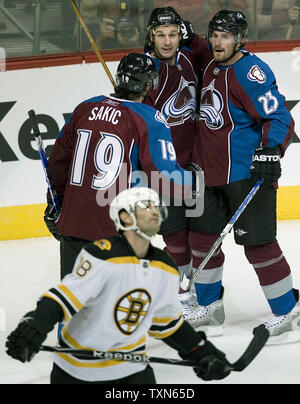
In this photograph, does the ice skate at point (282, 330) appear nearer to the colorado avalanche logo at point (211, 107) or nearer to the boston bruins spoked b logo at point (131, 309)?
the colorado avalanche logo at point (211, 107)

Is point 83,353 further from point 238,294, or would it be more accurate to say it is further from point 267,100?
point 238,294

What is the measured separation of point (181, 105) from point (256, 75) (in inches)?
17.3

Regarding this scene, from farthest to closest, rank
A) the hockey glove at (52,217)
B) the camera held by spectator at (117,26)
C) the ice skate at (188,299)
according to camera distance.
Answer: the camera held by spectator at (117,26)
the ice skate at (188,299)
the hockey glove at (52,217)

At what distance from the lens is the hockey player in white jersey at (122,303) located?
95.9 inches

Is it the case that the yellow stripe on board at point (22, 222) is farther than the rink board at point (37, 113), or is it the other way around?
the yellow stripe on board at point (22, 222)

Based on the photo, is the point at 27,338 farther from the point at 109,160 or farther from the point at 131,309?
the point at 109,160

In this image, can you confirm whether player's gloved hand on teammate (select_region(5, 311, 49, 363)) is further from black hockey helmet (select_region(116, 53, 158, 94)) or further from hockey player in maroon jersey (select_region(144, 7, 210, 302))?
hockey player in maroon jersey (select_region(144, 7, 210, 302))

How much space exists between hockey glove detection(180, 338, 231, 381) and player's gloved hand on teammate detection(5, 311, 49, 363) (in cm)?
48

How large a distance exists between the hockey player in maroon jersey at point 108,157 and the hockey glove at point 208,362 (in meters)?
0.71

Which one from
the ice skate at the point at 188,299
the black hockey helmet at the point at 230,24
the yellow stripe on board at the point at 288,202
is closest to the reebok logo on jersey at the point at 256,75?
the black hockey helmet at the point at 230,24

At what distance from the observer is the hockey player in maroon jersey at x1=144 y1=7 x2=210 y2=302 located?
391 cm

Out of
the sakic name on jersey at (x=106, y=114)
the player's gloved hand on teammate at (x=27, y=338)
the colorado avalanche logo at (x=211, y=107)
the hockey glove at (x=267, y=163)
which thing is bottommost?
the hockey glove at (x=267, y=163)

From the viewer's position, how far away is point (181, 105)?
4035mm

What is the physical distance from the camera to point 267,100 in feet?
12.1
